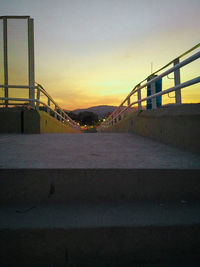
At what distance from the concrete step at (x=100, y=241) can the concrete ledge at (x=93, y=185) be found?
0.34m

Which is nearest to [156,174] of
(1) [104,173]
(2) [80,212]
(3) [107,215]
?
(1) [104,173]

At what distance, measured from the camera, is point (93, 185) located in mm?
1881

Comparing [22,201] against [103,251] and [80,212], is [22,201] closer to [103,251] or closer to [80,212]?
[80,212]

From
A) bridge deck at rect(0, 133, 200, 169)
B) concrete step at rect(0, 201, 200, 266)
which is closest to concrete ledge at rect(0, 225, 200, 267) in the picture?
concrete step at rect(0, 201, 200, 266)

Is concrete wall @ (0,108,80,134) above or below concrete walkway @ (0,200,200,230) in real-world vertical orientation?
above

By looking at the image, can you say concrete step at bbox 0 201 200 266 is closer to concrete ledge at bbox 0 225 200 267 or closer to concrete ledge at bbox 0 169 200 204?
concrete ledge at bbox 0 225 200 267

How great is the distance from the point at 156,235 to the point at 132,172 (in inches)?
22.6

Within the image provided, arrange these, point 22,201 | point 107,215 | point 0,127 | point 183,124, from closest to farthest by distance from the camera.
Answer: point 107,215 < point 22,201 < point 183,124 < point 0,127

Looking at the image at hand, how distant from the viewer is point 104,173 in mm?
1909

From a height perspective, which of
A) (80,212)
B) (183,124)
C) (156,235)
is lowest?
(156,235)

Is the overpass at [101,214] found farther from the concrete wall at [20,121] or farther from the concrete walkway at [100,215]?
the concrete wall at [20,121]

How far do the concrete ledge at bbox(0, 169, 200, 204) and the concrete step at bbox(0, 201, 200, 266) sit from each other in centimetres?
34

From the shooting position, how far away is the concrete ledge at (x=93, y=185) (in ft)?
6.14

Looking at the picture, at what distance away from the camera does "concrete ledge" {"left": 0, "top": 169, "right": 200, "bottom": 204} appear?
1.87 meters
